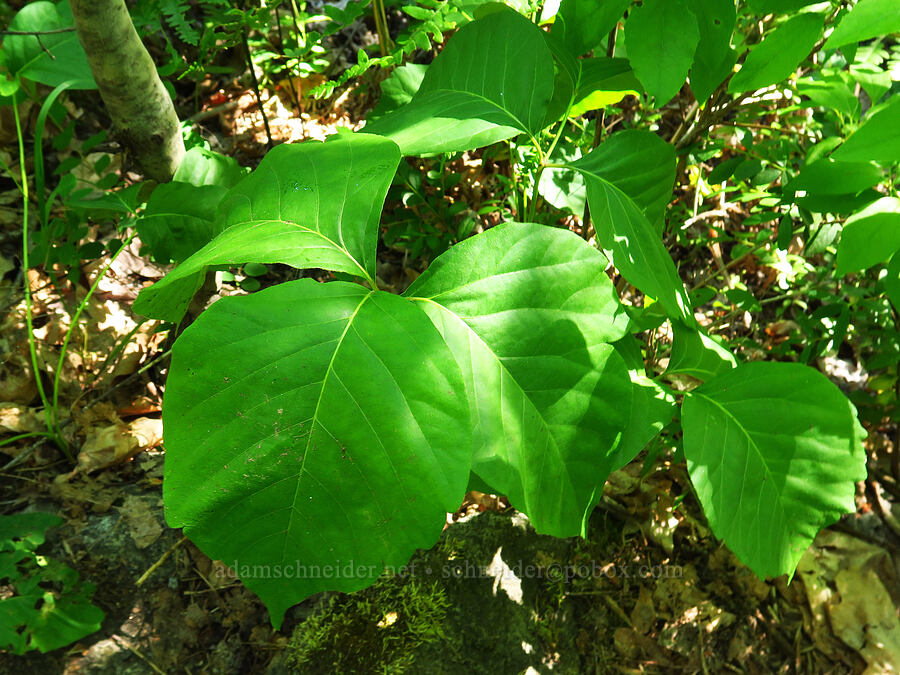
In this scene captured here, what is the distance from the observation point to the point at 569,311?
111 cm

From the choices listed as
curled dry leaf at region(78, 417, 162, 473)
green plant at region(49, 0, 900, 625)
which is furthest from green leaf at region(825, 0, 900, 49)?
curled dry leaf at region(78, 417, 162, 473)

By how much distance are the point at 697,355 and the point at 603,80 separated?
2.25ft

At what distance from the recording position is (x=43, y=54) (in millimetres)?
1809

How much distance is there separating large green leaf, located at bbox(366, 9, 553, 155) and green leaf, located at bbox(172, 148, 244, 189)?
1.92 ft

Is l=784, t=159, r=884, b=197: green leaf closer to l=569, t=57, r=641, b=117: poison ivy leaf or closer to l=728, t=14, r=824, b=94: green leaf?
l=728, t=14, r=824, b=94: green leaf

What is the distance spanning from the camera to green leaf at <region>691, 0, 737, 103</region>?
3.76 ft

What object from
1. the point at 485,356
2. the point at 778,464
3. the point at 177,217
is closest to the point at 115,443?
the point at 177,217

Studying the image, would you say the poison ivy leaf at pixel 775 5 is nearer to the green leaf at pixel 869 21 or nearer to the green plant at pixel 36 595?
the green leaf at pixel 869 21

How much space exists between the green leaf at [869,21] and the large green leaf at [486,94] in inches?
21.7

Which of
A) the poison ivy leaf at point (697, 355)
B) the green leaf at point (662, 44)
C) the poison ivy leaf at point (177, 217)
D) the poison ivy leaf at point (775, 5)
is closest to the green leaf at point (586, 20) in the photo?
the green leaf at point (662, 44)

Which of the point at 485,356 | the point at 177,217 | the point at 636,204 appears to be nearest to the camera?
the point at 485,356

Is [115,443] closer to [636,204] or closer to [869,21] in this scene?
[636,204]

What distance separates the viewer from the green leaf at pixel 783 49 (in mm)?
1104

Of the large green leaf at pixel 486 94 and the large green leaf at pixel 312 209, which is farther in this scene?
the large green leaf at pixel 486 94
